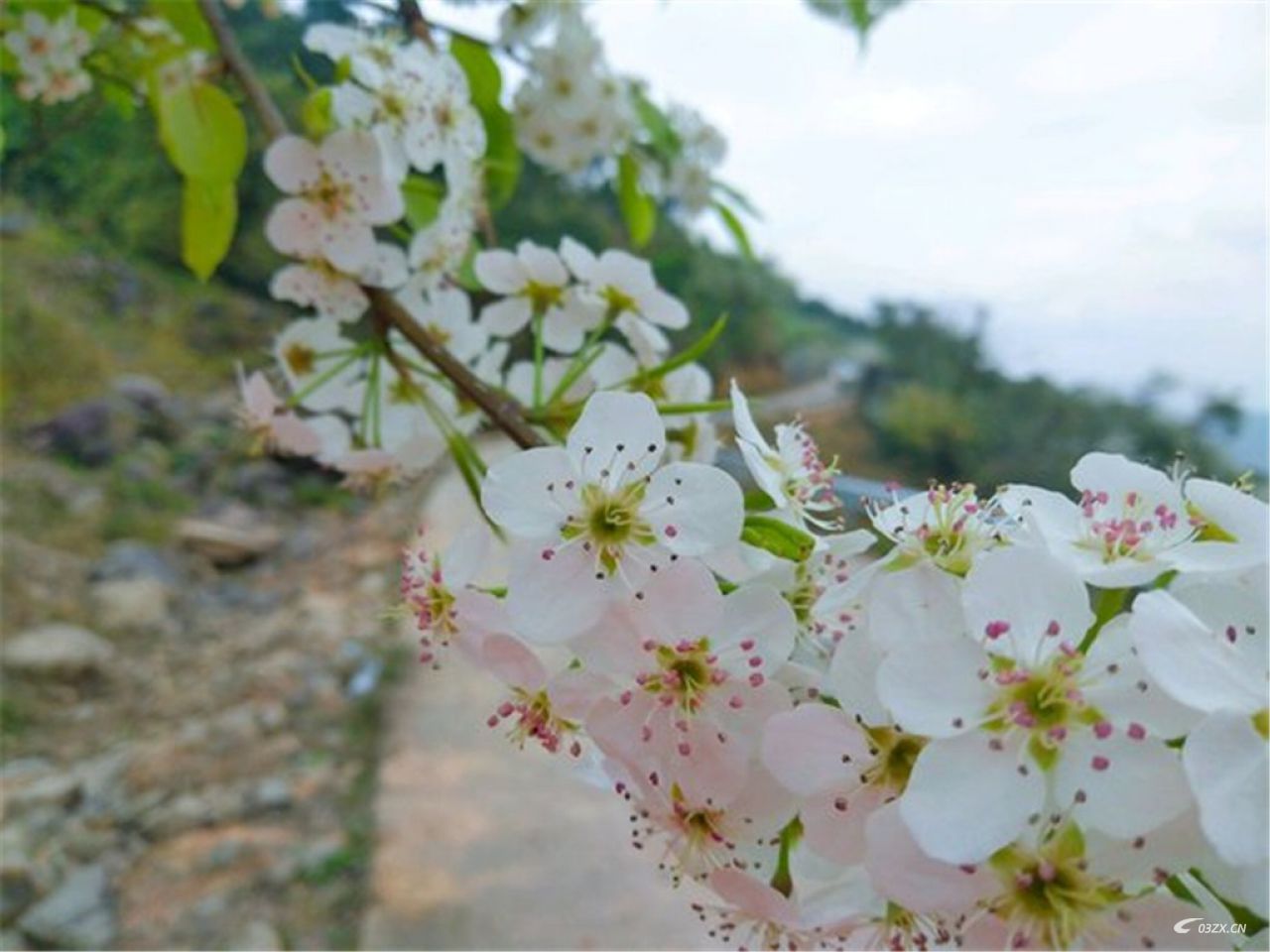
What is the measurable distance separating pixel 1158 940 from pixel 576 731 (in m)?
0.15

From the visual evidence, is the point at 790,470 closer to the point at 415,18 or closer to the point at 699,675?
the point at 699,675

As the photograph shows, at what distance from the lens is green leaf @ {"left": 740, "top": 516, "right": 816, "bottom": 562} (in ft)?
1.03

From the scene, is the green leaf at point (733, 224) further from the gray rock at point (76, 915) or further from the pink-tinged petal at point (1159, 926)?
the gray rock at point (76, 915)

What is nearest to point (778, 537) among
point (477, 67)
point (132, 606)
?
point (477, 67)

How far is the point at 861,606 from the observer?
0.29m

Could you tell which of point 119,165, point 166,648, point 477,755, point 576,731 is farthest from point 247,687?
point 576,731

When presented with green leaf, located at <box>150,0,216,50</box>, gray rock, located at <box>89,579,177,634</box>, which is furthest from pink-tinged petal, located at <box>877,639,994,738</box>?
gray rock, located at <box>89,579,177,634</box>

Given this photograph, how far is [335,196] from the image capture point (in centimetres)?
52

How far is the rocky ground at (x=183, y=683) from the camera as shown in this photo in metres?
1.46

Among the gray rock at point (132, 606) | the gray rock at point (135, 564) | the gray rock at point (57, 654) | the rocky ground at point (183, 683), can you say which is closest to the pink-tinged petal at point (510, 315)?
the rocky ground at point (183, 683)

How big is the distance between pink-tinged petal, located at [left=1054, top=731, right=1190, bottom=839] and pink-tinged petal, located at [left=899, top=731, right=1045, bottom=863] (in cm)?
1

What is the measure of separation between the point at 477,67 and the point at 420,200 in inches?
3.8

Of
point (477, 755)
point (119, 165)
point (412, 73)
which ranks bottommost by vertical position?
point (477, 755)

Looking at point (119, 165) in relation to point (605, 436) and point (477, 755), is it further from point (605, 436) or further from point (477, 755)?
point (605, 436)
